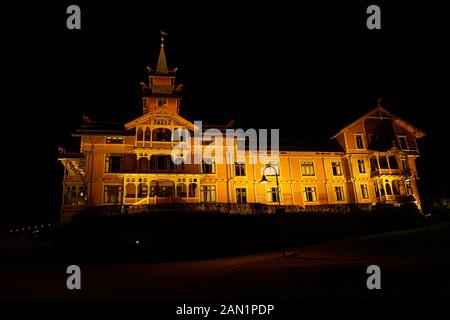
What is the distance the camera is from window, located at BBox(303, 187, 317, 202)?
3500 cm

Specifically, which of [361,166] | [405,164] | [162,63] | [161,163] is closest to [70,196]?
[161,163]

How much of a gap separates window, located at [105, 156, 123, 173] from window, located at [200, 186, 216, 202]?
898cm

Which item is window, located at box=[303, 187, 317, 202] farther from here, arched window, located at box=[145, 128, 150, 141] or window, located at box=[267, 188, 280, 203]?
arched window, located at box=[145, 128, 150, 141]

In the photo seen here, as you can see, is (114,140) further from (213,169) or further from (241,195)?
(241,195)

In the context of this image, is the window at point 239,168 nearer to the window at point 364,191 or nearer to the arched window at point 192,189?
the arched window at point 192,189

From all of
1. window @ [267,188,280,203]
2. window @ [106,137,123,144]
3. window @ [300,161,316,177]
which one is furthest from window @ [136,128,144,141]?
window @ [300,161,316,177]

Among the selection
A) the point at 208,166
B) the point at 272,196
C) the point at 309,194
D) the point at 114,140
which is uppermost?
the point at 114,140

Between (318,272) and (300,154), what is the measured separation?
2489 centimetres

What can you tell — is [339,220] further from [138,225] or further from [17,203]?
[17,203]

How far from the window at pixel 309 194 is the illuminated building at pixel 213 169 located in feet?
0.40

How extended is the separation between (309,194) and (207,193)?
12377 mm

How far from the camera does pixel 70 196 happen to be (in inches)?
1267

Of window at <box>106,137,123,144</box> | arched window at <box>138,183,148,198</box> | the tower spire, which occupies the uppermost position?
the tower spire
